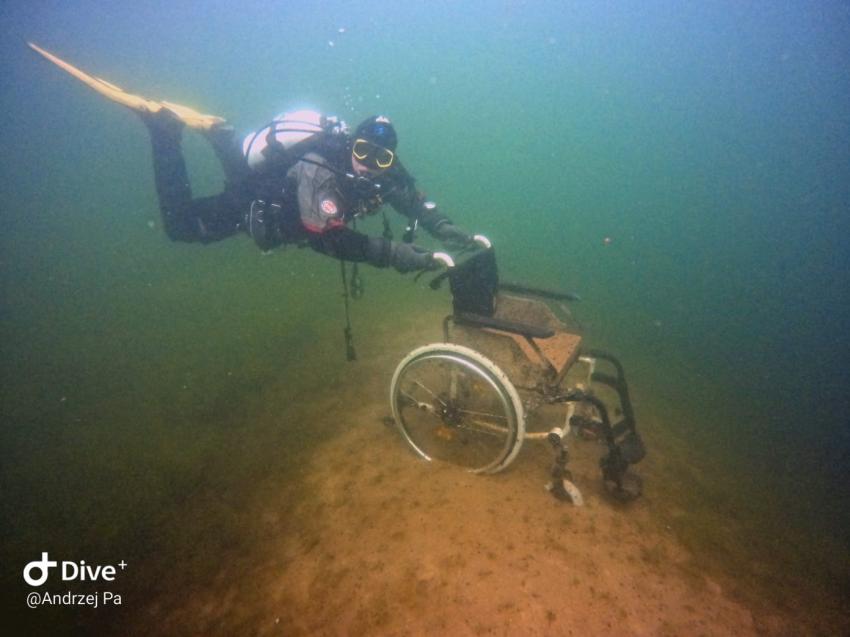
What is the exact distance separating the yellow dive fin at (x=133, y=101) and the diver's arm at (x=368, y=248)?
115 inches

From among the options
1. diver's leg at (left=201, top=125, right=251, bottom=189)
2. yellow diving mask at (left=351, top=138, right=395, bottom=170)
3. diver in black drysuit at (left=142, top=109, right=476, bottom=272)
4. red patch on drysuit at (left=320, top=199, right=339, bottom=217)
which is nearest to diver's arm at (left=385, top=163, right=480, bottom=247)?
diver in black drysuit at (left=142, top=109, right=476, bottom=272)

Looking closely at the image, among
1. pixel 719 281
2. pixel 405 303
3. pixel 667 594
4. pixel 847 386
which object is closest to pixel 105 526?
pixel 667 594

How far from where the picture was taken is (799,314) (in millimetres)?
15930

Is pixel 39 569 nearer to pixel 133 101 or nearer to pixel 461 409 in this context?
pixel 461 409

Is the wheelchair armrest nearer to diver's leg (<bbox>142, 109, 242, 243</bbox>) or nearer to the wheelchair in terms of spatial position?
the wheelchair

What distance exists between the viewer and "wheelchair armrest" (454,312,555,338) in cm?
291

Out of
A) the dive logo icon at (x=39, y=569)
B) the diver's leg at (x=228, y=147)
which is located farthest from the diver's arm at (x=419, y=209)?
the dive logo icon at (x=39, y=569)

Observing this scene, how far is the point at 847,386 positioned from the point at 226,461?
494 inches

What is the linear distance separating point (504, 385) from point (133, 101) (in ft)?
17.3

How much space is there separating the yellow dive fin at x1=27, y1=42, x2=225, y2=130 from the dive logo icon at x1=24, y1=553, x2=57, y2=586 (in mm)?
4901

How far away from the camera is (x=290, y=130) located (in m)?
4.03

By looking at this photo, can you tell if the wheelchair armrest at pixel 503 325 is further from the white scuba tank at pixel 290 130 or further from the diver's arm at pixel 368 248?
the white scuba tank at pixel 290 130

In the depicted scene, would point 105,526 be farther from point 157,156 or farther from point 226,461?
point 157,156

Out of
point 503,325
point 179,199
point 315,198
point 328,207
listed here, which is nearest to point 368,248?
point 328,207
